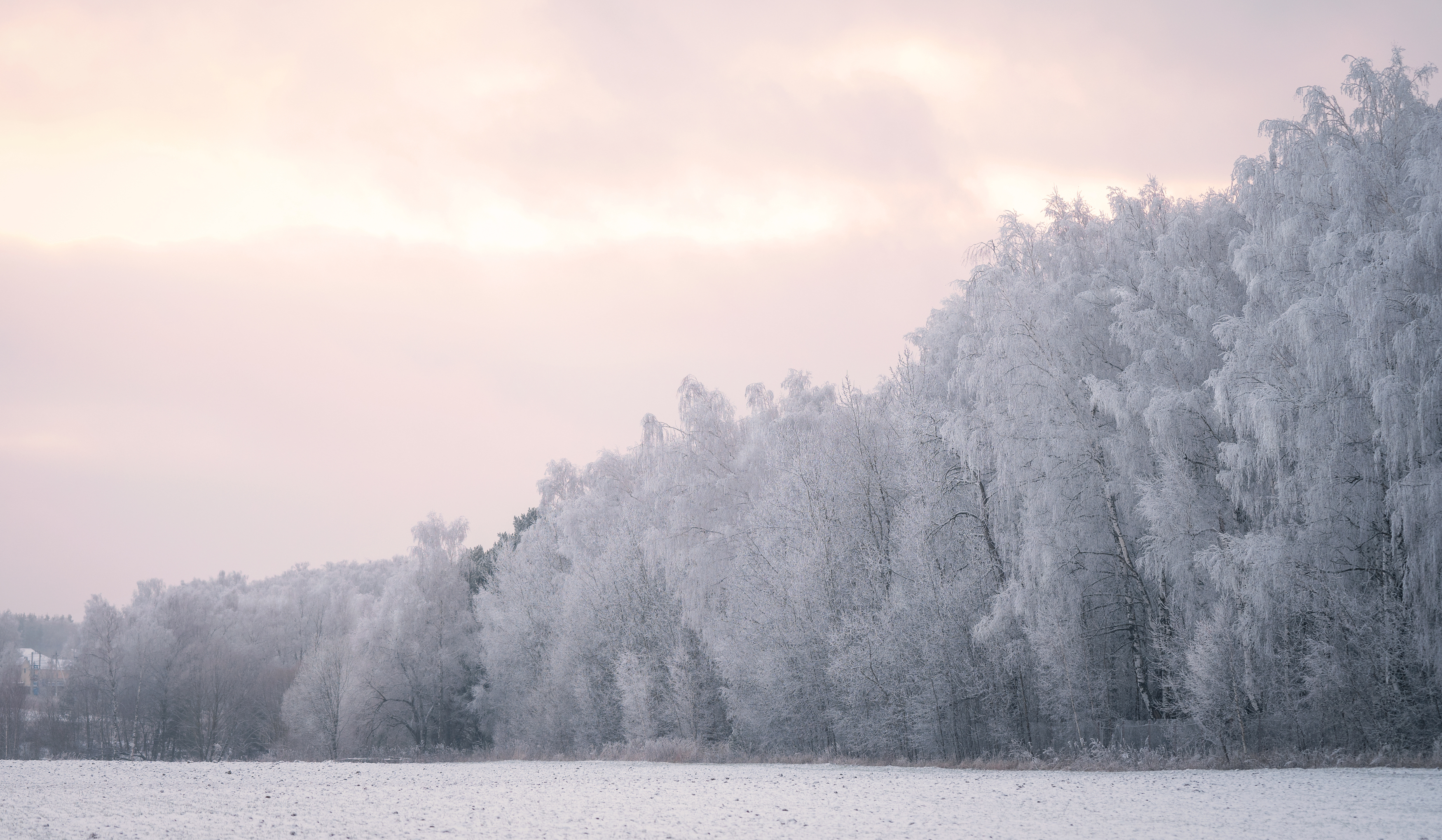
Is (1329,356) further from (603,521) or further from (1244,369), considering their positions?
(603,521)

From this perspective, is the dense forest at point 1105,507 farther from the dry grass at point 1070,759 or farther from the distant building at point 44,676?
the distant building at point 44,676

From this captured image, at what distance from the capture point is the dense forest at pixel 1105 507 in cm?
1880

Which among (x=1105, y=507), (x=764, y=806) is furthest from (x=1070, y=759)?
(x=764, y=806)

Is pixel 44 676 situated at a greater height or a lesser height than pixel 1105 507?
lesser

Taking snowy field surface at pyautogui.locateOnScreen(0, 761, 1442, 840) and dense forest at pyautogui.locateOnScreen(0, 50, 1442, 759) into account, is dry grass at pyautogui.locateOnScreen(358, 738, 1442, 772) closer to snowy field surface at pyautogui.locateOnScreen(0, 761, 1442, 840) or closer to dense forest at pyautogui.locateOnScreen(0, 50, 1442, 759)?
dense forest at pyautogui.locateOnScreen(0, 50, 1442, 759)

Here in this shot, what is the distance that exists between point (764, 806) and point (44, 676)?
398ft

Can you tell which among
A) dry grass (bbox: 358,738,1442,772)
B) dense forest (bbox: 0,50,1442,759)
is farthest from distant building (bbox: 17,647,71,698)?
dry grass (bbox: 358,738,1442,772)

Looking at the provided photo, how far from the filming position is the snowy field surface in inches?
465

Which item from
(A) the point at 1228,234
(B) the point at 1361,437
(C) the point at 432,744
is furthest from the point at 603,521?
(B) the point at 1361,437

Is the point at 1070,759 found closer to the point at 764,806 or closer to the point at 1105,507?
the point at 1105,507

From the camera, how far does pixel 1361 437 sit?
1894 cm

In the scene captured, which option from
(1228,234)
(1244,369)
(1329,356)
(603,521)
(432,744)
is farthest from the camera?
(432,744)

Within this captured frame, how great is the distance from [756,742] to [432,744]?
29299 mm

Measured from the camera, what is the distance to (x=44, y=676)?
105 metres
